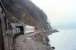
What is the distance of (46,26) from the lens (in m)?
2.69

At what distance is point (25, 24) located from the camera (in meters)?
2.63

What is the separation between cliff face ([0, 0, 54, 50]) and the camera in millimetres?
2492

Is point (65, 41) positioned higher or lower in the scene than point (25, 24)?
lower

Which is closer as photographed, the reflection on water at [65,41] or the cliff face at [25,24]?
the cliff face at [25,24]

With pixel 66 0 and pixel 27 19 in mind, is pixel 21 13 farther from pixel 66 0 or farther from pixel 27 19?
pixel 66 0

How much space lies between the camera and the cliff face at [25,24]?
2492 millimetres

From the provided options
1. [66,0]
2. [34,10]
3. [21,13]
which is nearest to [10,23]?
[21,13]

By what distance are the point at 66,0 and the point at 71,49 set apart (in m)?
1.02

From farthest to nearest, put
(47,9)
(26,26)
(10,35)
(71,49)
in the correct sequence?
(71,49) → (47,9) → (26,26) → (10,35)

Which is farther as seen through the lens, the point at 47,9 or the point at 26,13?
the point at 47,9

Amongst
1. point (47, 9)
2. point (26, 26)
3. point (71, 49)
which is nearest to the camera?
point (26, 26)

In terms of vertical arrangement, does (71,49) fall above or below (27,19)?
below

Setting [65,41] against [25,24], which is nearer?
[25,24]

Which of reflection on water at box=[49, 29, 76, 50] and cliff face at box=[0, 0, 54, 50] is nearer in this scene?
cliff face at box=[0, 0, 54, 50]
